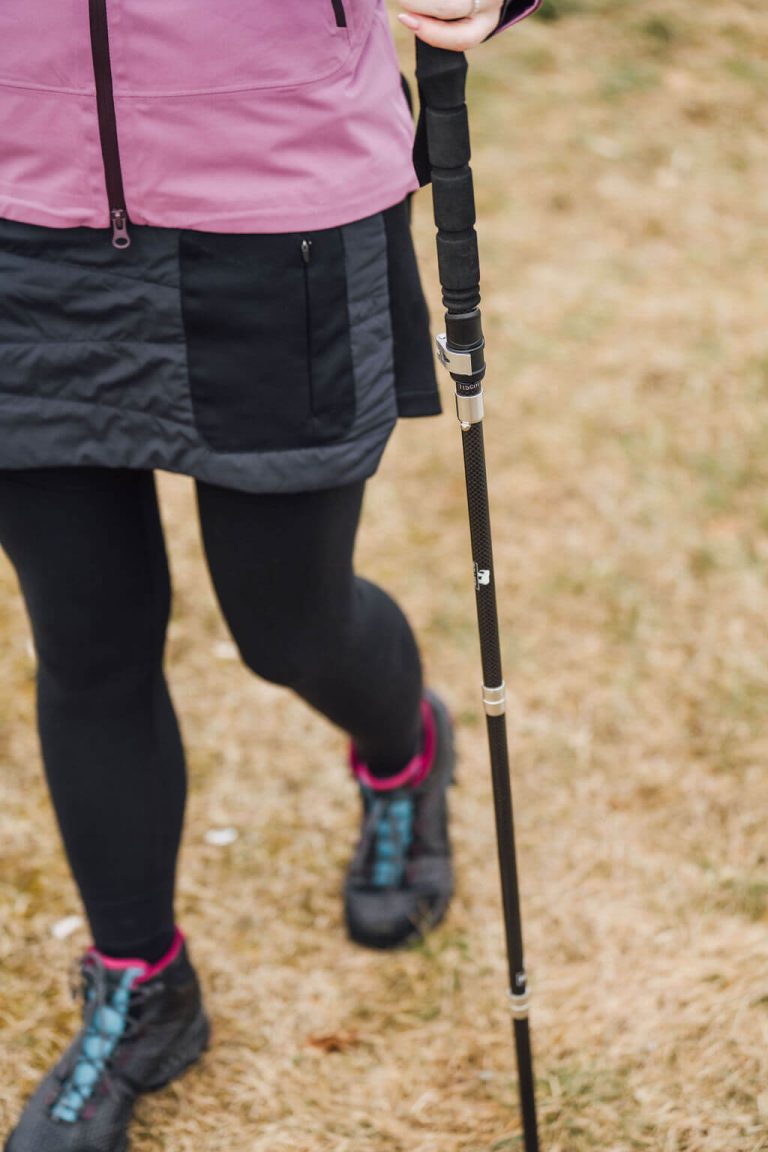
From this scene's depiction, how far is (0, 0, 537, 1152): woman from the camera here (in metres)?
1.38

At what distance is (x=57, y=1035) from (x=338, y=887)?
1.96 ft

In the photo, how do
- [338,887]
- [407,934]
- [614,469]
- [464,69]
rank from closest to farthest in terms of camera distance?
[464,69] < [407,934] < [338,887] < [614,469]

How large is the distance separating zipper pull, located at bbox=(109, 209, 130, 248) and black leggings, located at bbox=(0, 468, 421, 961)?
1.02 feet

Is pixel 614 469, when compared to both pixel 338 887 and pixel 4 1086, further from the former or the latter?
pixel 4 1086

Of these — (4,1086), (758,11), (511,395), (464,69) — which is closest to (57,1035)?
(4,1086)

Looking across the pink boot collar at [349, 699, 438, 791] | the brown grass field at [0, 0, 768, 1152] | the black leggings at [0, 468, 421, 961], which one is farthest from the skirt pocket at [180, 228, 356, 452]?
the brown grass field at [0, 0, 768, 1152]

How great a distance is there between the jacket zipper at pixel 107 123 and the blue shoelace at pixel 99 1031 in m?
1.13

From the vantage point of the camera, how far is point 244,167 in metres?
1.43

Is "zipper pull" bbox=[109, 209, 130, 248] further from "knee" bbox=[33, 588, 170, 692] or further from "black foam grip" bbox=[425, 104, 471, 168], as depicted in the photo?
"knee" bbox=[33, 588, 170, 692]

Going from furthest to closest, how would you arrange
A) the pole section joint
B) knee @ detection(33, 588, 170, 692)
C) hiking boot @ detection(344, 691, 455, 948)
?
hiking boot @ detection(344, 691, 455, 948) → knee @ detection(33, 588, 170, 692) → the pole section joint

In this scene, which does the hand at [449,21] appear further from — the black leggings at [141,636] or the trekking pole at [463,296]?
the black leggings at [141,636]

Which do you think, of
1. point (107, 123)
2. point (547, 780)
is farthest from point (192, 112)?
point (547, 780)

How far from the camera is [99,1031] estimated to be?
194cm

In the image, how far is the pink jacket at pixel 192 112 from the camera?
4.45 ft
